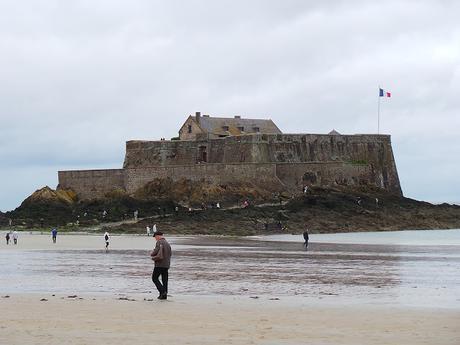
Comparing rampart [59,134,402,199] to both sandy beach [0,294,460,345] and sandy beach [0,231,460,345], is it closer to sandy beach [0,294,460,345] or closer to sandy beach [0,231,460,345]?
sandy beach [0,231,460,345]

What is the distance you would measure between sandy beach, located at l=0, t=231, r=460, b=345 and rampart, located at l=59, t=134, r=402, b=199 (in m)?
34.0

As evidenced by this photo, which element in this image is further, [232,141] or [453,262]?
[232,141]

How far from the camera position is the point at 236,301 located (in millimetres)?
14750

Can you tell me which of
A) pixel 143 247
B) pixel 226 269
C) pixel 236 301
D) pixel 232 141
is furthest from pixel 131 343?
pixel 232 141

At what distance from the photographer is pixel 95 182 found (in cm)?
6706

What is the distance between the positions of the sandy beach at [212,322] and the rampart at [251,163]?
160 ft

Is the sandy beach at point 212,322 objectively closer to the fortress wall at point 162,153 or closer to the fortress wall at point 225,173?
the fortress wall at point 225,173

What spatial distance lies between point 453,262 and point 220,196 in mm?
34113

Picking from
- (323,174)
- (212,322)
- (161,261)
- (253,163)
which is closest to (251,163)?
(253,163)

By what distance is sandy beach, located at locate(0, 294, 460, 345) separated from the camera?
9.96 m

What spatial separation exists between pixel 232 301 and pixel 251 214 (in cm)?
4193

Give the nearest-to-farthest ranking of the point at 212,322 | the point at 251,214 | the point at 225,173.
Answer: the point at 212,322 < the point at 251,214 < the point at 225,173

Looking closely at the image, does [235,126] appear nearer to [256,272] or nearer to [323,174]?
[323,174]

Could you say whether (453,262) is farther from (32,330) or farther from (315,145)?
(315,145)
